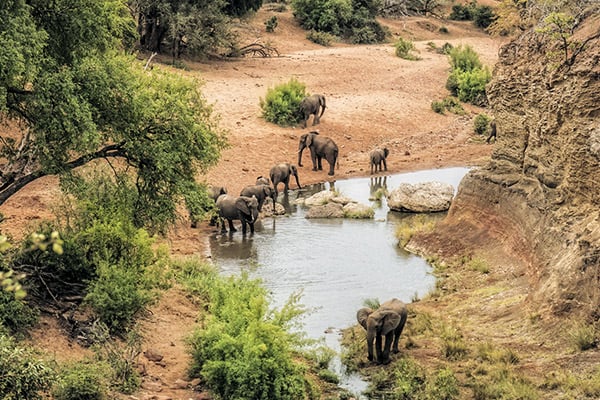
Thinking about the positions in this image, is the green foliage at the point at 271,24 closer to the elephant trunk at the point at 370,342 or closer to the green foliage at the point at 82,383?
the elephant trunk at the point at 370,342

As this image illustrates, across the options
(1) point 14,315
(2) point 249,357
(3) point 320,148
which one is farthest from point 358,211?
(1) point 14,315

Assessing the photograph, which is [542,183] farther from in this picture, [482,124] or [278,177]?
[482,124]

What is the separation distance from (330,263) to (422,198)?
5.74m

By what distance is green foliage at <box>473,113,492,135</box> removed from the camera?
1383 inches

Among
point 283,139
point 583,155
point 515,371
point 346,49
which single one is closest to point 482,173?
point 583,155

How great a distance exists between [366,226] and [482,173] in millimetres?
4225

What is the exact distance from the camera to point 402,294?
18.2 m

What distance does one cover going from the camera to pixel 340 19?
54250 millimetres

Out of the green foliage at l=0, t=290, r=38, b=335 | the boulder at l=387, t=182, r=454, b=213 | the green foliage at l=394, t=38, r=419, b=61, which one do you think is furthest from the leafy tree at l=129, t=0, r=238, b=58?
the green foliage at l=0, t=290, r=38, b=335

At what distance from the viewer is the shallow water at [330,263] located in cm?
1708

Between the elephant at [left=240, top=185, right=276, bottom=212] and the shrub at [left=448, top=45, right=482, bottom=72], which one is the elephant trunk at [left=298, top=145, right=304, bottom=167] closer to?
the elephant at [left=240, top=185, right=276, bottom=212]

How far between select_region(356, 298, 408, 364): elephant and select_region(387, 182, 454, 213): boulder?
10.6 meters

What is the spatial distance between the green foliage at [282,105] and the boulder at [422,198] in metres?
9.29

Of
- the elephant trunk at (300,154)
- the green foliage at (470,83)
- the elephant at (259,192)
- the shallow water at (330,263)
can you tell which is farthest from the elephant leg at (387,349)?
the green foliage at (470,83)
